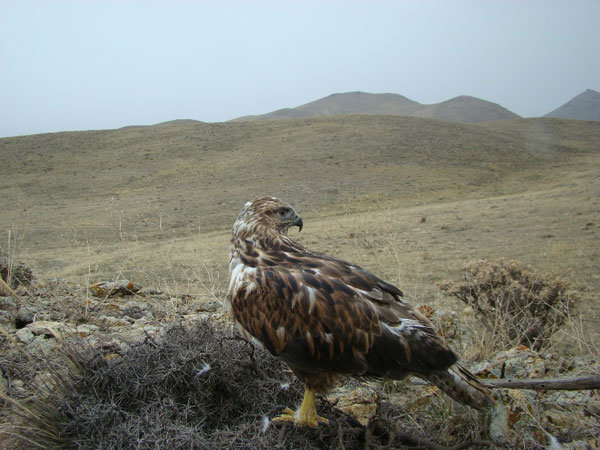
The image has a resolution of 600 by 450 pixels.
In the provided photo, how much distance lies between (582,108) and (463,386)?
507ft

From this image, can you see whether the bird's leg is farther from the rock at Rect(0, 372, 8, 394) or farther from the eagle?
the rock at Rect(0, 372, 8, 394)

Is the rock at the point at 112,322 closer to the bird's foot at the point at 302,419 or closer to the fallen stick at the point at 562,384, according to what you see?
the bird's foot at the point at 302,419

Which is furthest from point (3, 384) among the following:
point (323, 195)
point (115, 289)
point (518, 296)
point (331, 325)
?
point (323, 195)

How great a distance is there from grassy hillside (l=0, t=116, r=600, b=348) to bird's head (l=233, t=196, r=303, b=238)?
1860 millimetres

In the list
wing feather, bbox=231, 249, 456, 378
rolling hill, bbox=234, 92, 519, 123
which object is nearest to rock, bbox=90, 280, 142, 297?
wing feather, bbox=231, 249, 456, 378

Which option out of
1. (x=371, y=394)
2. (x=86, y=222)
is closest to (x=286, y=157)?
(x=86, y=222)

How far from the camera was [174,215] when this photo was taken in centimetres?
2203

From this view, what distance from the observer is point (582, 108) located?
128 meters

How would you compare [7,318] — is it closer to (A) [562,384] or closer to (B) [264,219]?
(B) [264,219]

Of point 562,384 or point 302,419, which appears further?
point 302,419

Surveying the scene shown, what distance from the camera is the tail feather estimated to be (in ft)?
7.92

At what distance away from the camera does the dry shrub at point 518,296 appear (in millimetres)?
5320

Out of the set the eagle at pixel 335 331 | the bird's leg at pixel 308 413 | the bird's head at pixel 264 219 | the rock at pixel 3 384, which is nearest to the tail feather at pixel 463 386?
the eagle at pixel 335 331

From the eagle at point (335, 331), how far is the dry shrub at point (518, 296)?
117 inches
